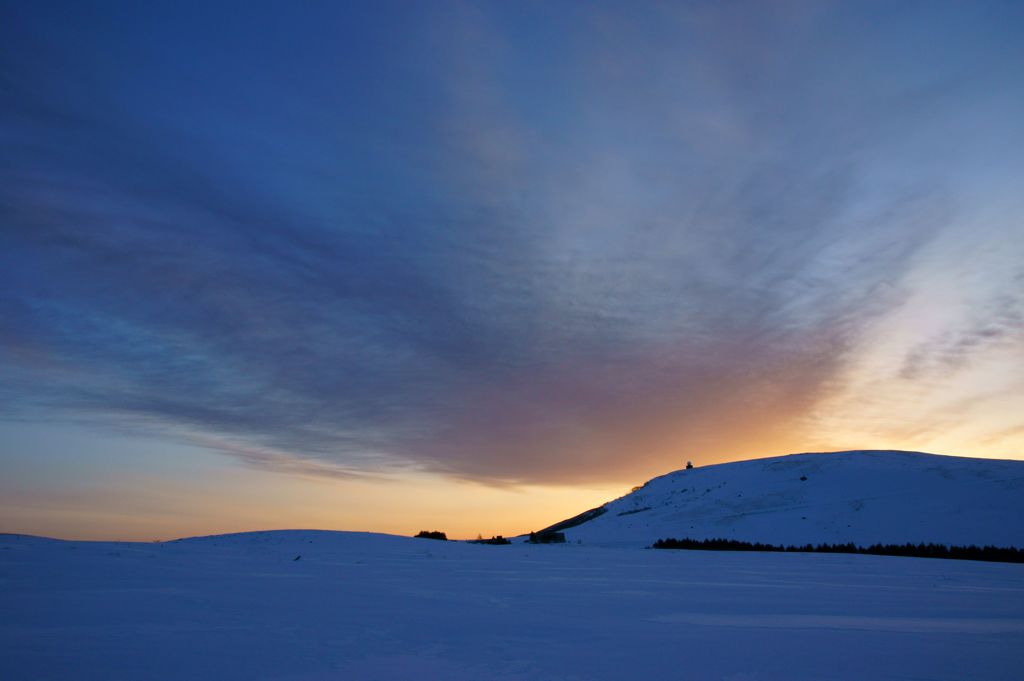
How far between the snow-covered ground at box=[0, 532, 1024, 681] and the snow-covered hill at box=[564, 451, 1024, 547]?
1362cm

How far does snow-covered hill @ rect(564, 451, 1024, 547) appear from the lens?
2120cm

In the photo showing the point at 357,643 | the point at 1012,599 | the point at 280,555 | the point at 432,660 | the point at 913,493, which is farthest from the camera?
the point at 913,493

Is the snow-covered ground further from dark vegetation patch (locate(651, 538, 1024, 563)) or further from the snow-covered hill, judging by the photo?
the snow-covered hill

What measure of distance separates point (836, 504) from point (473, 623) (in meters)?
23.7

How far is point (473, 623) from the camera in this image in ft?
15.8

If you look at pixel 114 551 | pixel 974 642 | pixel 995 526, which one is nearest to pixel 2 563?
pixel 114 551

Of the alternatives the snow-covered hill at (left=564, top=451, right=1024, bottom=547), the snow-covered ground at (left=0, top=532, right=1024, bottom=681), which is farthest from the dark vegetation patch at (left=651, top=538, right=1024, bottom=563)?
the snow-covered ground at (left=0, top=532, right=1024, bottom=681)

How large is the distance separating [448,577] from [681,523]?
19776 mm

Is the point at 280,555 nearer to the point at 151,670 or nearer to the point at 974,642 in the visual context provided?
the point at 151,670

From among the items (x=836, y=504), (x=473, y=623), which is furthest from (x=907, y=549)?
(x=473, y=623)

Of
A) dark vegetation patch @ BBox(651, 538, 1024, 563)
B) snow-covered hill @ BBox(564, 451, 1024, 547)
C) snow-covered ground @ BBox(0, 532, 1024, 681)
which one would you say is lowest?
snow-covered ground @ BBox(0, 532, 1024, 681)

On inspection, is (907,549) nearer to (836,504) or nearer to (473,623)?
(836,504)

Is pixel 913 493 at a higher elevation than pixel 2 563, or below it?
higher

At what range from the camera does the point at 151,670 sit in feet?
10.8
